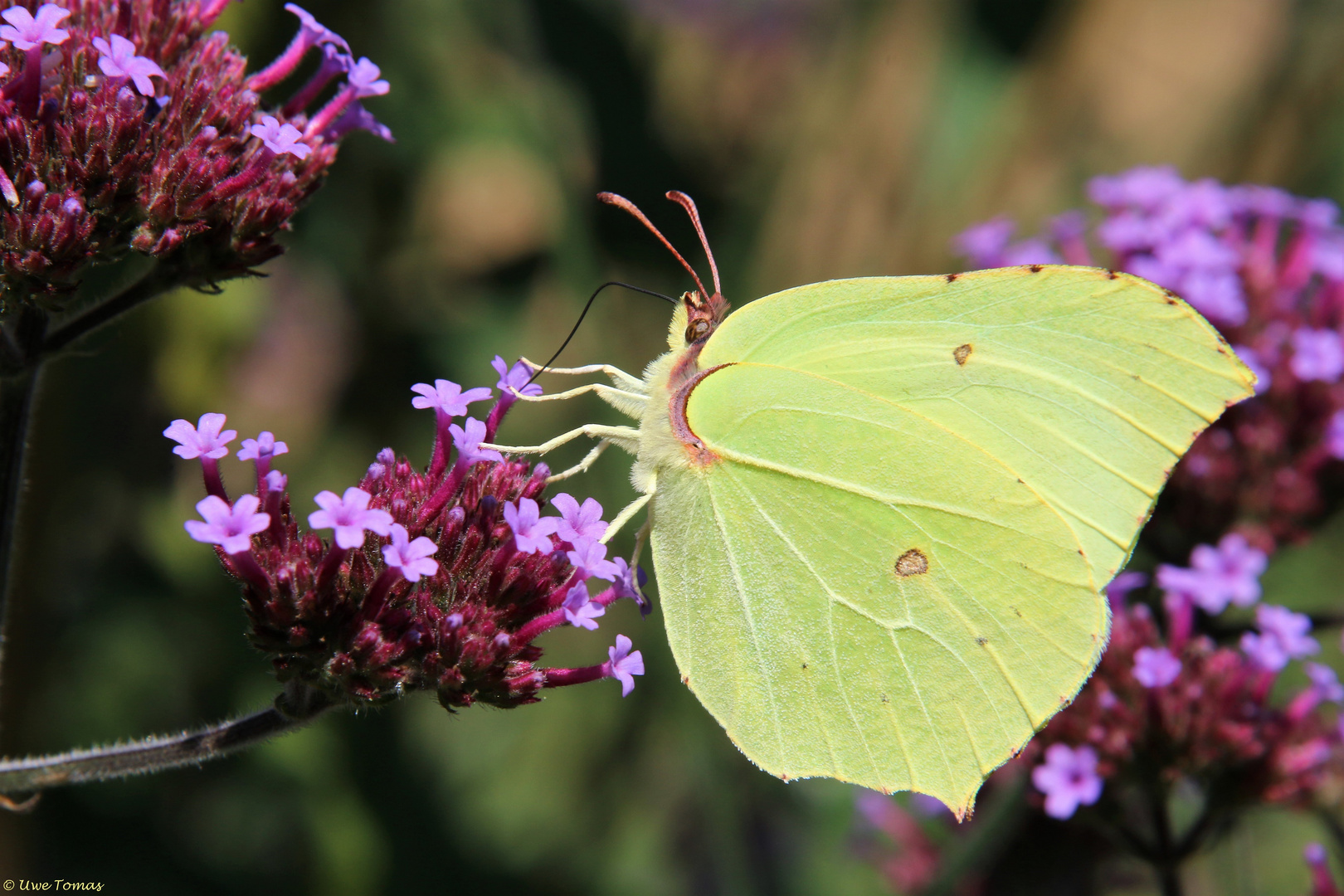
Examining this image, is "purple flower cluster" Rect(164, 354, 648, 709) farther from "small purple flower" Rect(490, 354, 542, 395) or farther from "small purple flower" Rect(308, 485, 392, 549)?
"small purple flower" Rect(490, 354, 542, 395)

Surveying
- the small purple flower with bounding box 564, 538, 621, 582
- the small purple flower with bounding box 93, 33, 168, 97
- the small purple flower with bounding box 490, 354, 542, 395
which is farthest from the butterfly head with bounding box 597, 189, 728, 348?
the small purple flower with bounding box 93, 33, 168, 97

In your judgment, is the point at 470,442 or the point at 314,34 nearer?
the point at 470,442

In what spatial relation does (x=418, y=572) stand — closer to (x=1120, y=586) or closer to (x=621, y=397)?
(x=621, y=397)

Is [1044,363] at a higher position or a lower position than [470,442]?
higher

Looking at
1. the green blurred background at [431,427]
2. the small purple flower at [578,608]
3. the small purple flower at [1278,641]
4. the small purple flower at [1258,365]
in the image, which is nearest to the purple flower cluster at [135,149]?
the small purple flower at [578,608]

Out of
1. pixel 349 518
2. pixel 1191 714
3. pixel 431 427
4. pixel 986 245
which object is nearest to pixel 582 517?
pixel 349 518

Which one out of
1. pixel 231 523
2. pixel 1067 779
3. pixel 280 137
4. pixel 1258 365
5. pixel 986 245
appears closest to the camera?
pixel 231 523

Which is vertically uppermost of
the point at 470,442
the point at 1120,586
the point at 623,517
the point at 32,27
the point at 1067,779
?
the point at 32,27
